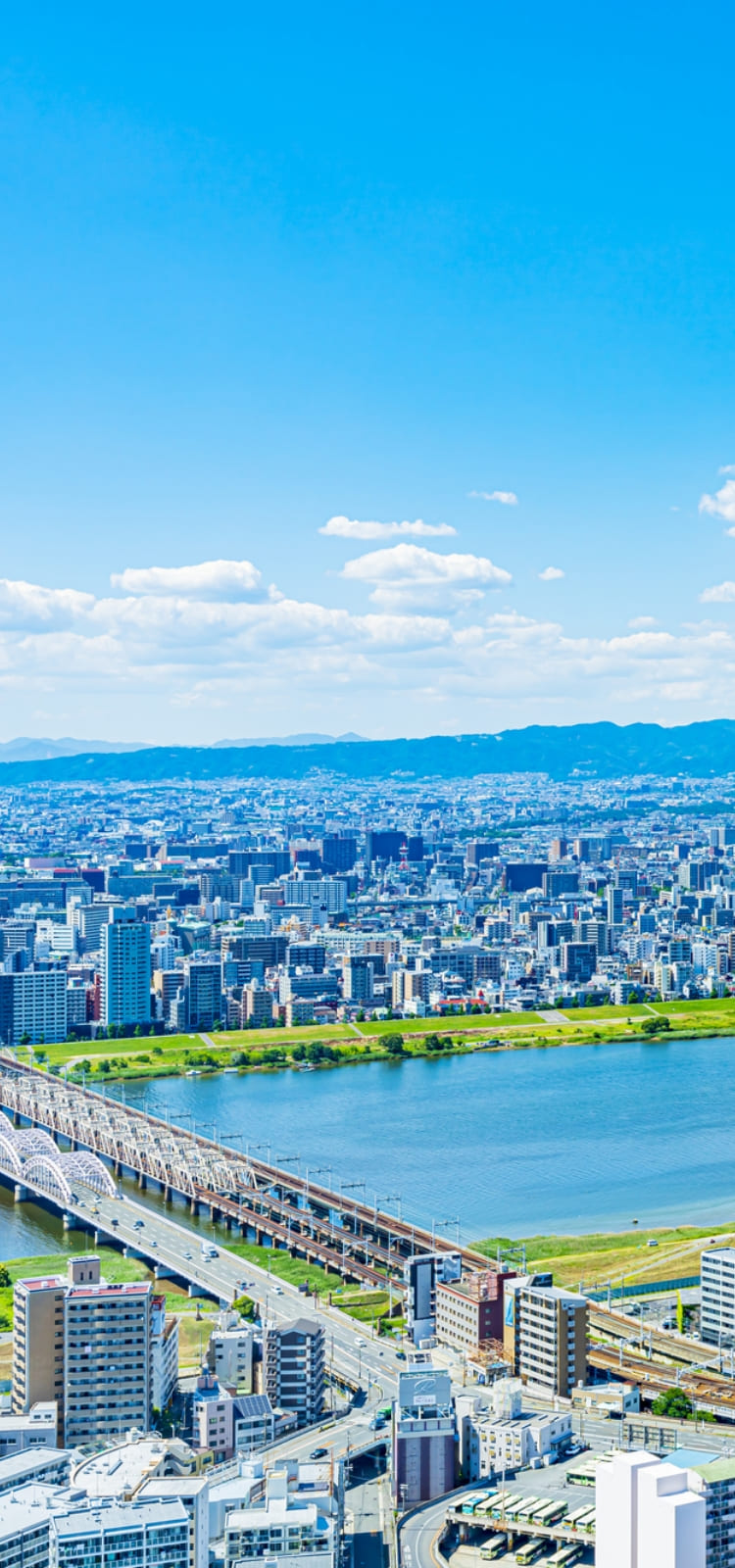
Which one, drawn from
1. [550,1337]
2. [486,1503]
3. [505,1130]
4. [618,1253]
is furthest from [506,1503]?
[505,1130]

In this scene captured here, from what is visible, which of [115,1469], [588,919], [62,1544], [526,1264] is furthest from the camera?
[588,919]

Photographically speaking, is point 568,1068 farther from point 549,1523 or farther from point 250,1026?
point 549,1523

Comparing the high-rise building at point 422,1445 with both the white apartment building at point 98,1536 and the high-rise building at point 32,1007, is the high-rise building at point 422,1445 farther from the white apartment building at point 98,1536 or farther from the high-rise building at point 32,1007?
the high-rise building at point 32,1007

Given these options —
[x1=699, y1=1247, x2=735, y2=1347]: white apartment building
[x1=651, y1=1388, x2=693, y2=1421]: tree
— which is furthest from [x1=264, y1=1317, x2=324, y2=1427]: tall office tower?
[x1=699, y1=1247, x2=735, y2=1347]: white apartment building

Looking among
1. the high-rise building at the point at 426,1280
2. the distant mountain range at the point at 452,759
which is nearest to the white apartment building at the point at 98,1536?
the high-rise building at the point at 426,1280

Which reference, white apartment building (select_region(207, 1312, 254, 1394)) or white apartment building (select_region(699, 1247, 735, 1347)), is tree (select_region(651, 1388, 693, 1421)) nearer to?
white apartment building (select_region(699, 1247, 735, 1347))

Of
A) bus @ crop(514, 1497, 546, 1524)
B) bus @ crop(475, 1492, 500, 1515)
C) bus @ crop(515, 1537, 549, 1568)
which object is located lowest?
bus @ crop(515, 1537, 549, 1568)

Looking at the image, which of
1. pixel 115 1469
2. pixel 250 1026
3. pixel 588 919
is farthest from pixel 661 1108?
pixel 588 919
